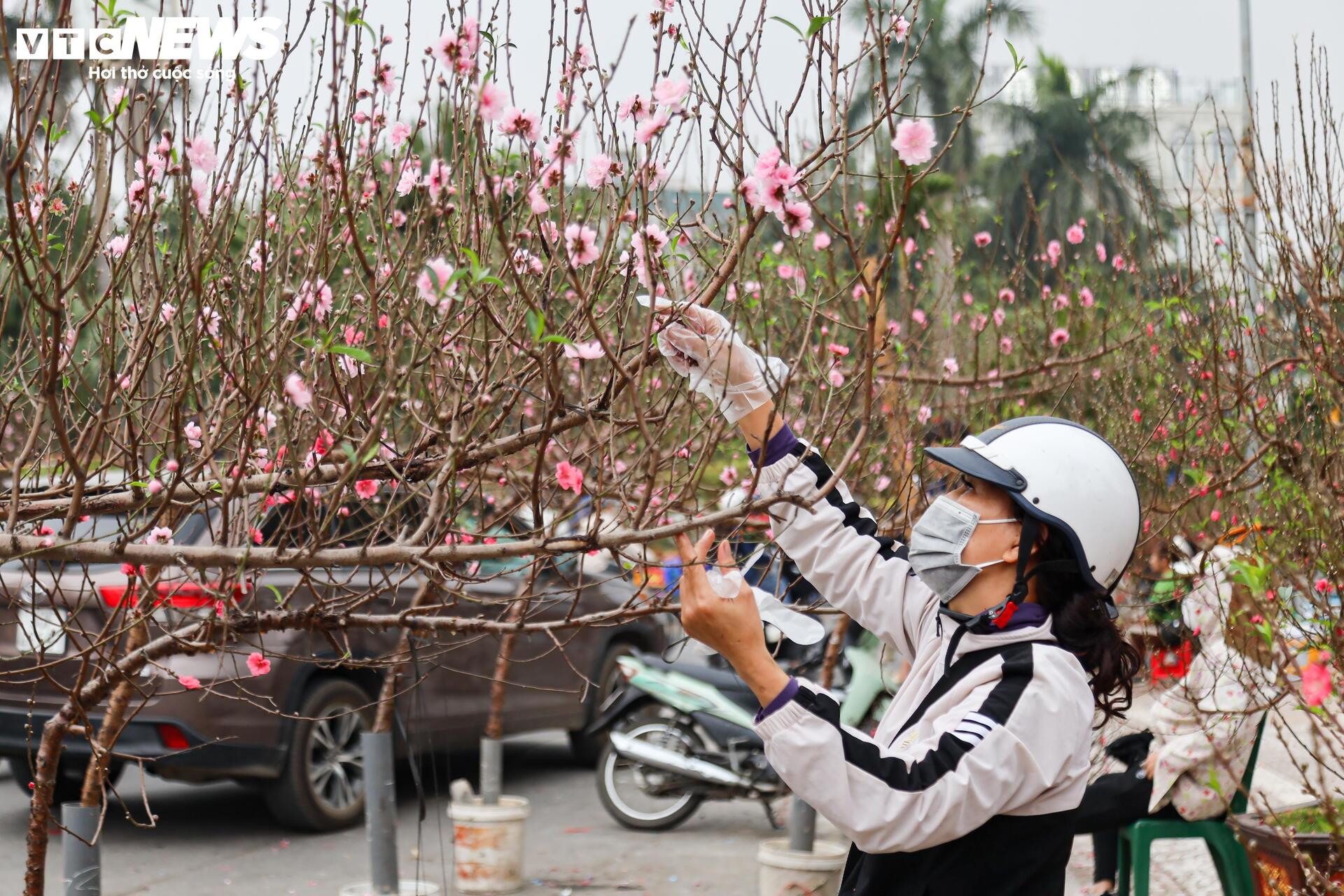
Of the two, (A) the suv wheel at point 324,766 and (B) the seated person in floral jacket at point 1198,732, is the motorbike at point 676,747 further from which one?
(B) the seated person in floral jacket at point 1198,732

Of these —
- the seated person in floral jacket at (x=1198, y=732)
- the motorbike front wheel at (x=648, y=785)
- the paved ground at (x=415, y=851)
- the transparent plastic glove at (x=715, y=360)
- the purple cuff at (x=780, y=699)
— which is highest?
the transparent plastic glove at (x=715, y=360)

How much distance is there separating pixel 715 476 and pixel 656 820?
316cm

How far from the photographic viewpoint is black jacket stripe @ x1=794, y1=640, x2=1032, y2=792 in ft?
7.52

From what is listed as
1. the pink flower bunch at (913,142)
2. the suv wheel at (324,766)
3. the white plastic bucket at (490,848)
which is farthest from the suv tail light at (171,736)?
the pink flower bunch at (913,142)

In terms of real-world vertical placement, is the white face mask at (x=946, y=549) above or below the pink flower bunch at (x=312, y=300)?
below

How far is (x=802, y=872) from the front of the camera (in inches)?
223

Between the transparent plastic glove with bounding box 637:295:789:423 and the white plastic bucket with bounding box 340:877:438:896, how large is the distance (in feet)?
10.3

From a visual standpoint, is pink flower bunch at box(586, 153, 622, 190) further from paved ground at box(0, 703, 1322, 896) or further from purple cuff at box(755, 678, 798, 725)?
paved ground at box(0, 703, 1322, 896)

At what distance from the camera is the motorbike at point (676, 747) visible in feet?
25.6

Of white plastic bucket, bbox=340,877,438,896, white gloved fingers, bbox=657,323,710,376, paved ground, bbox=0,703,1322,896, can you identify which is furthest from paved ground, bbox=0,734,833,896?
white gloved fingers, bbox=657,323,710,376

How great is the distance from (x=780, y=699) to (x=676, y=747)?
5760mm

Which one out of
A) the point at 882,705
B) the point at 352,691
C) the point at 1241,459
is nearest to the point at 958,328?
the point at 882,705

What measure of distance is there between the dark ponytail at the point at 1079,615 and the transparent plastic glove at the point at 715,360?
645 mm

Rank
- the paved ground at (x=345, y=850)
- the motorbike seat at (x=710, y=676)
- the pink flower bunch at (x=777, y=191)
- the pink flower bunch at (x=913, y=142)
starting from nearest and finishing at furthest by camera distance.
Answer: the pink flower bunch at (x=913, y=142)
the pink flower bunch at (x=777, y=191)
the paved ground at (x=345, y=850)
the motorbike seat at (x=710, y=676)
